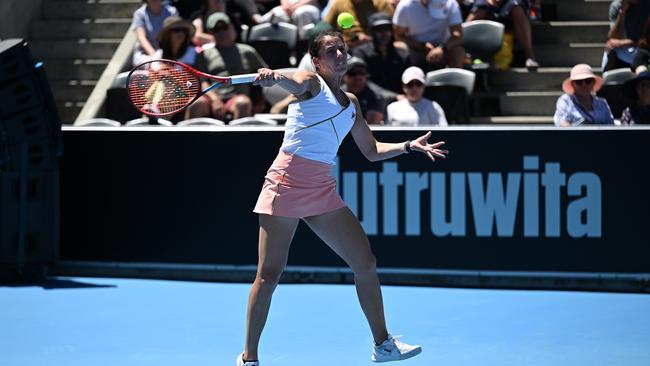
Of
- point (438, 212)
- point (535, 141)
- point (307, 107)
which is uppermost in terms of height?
point (307, 107)

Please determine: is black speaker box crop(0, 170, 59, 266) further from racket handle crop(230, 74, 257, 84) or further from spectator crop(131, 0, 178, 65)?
racket handle crop(230, 74, 257, 84)

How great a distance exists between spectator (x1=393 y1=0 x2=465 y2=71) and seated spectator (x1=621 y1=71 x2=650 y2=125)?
2142 millimetres

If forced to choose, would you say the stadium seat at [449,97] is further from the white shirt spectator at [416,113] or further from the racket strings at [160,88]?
the racket strings at [160,88]

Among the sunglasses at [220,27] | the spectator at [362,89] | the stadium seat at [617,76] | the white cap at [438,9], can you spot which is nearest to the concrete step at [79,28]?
the sunglasses at [220,27]

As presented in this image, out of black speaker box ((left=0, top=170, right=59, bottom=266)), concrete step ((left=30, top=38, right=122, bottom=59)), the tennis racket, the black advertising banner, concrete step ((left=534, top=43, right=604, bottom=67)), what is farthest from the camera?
concrete step ((left=30, top=38, right=122, bottom=59))

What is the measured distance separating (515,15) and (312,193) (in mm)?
6993

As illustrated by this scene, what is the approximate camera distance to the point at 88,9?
47.6 feet

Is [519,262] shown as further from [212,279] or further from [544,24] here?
[544,24]

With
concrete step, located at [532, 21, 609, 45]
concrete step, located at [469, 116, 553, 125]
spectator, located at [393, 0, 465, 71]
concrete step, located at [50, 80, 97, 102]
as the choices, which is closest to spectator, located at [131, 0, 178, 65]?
concrete step, located at [50, 80, 97, 102]

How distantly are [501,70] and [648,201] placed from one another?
375 cm

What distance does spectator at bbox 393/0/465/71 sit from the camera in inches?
467

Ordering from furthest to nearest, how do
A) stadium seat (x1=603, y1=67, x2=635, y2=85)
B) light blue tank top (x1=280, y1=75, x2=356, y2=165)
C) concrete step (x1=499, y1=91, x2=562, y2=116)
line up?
concrete step (x1=499, y1=91, x2=562, y2=116) < stadium seat (x1=603, y1=67, x2=635, y2=85) < light blue tank top (x1=280, y1=75, x2=356, y2=165)

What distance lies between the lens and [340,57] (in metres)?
5.56

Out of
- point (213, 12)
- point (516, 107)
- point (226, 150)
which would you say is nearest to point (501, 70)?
point (516, 107)
